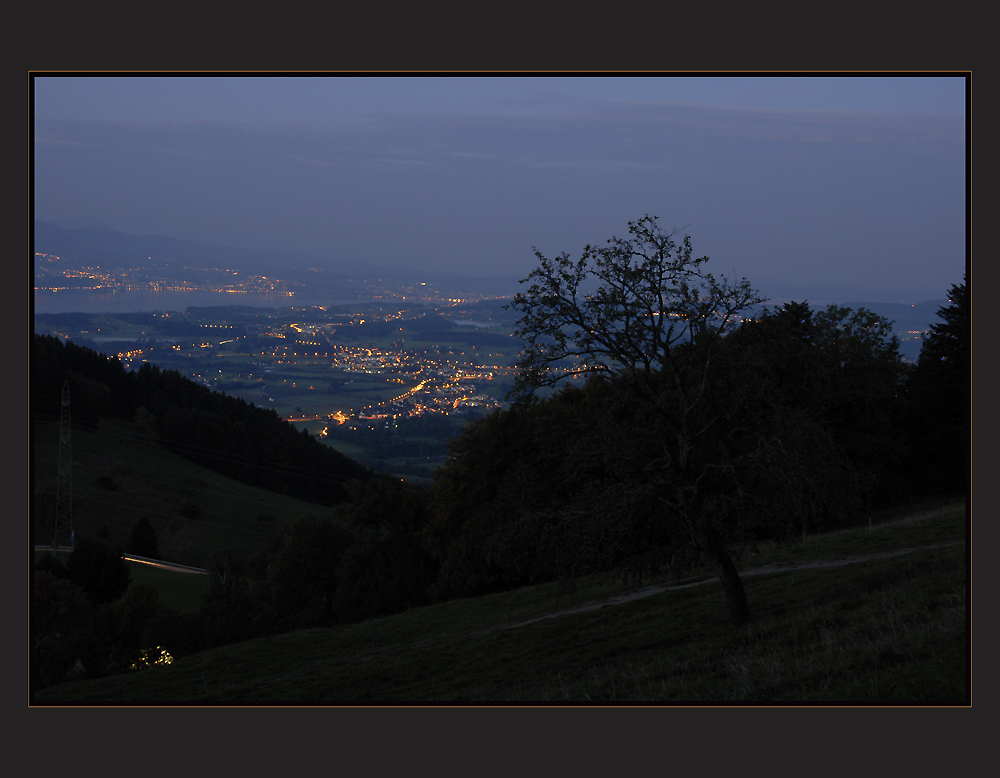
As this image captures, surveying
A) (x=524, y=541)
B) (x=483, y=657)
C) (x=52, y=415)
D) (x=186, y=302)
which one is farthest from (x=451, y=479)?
(x=52, y=415)

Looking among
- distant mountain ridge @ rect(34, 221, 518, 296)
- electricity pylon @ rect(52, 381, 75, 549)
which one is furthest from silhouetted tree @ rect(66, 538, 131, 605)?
distant mountain ridge @ rect(34, 221, 518, 296)

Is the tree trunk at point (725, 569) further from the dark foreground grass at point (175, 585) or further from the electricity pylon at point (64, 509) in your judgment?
the dark foreground grass at point (175, 585)

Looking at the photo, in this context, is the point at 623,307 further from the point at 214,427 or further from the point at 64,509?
the point at 214,427

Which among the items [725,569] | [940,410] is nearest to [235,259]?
[725,569]

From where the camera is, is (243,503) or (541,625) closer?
(541,625)

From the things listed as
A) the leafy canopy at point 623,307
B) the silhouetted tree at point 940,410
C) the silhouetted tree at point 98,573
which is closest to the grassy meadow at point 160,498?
the silhouetted tree at point 98,573

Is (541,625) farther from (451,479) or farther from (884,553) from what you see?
(451,479)

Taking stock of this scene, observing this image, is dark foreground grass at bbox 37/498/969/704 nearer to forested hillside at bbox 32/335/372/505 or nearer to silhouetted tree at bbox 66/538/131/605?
silhouetted tree at bbox 66/538/131/605
